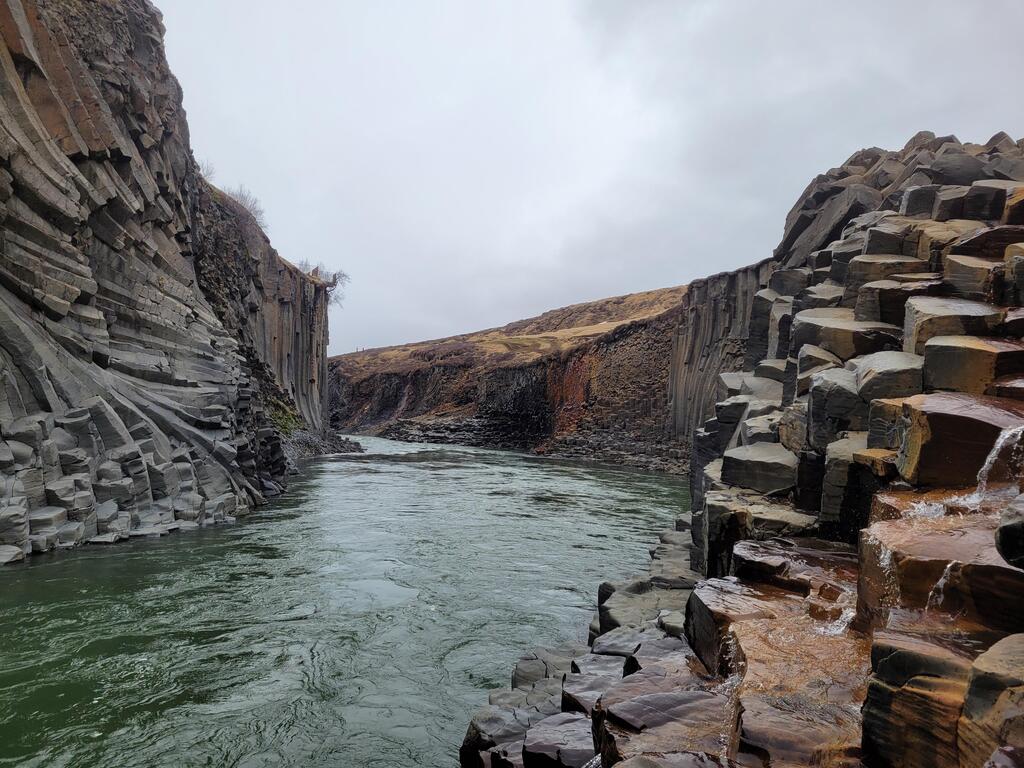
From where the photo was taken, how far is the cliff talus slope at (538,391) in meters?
45.4

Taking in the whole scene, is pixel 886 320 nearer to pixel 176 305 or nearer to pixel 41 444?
pixel 41 444

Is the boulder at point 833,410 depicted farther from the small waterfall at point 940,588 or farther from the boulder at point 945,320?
the small waterfall at point 940,588

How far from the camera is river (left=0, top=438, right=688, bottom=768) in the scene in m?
5.86

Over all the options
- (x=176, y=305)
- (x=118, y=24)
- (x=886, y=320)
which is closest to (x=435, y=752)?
(x=886, y=320)

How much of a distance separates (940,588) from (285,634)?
7174 mm

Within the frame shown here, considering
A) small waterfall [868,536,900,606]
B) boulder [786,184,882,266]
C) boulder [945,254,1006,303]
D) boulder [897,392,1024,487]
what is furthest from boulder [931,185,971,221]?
small waterfall [868,536,900,606]

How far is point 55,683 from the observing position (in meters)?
6.56

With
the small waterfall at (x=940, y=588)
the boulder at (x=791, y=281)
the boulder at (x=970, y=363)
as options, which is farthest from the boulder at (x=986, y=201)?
the small waterfall at (x=940, y=588)

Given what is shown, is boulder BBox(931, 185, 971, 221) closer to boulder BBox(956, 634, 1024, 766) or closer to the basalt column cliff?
boulder BBox(956, 634, 1024, 766)

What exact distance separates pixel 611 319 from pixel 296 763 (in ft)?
266

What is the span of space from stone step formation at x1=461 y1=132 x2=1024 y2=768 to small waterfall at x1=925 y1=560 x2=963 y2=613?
0.07 feet

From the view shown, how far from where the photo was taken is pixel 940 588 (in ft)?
14.1

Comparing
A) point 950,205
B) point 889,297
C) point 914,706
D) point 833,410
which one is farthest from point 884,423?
point 950,205

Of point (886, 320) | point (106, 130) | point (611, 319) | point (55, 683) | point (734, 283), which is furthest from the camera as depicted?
point (611, 319)
